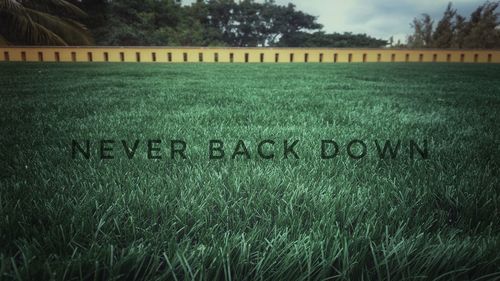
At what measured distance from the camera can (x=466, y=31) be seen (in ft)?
146

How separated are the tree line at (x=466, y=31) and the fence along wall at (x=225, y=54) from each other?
361 inches

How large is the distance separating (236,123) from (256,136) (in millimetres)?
598

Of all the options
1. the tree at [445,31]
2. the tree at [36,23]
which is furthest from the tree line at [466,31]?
the tree at [36,23]

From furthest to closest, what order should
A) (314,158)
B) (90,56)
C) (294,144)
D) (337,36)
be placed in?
(337,36)
(90,56)
(294,144)
(314,158)

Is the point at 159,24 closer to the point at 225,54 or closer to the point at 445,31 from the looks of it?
the point at 225,54

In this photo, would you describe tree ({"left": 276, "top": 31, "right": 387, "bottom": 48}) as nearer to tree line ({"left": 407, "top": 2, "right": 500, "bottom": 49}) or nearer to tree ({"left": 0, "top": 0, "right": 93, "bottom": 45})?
tree line ({"left": 407, "top": 2, "right": 500, "bottom": 49})

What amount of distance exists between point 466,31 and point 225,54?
34910 millimetres

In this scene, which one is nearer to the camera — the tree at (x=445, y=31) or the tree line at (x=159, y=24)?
the tree line at (x=159, y=24)

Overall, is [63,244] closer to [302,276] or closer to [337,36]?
[302,276]

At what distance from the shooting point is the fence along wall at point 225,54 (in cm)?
2570

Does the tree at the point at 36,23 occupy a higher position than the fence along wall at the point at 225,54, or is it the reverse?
the tree at the point at 36,23

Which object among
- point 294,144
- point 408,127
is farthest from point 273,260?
point 408,127

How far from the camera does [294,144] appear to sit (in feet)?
7.95

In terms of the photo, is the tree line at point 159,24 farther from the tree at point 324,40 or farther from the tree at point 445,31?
the tree at point 445,31
